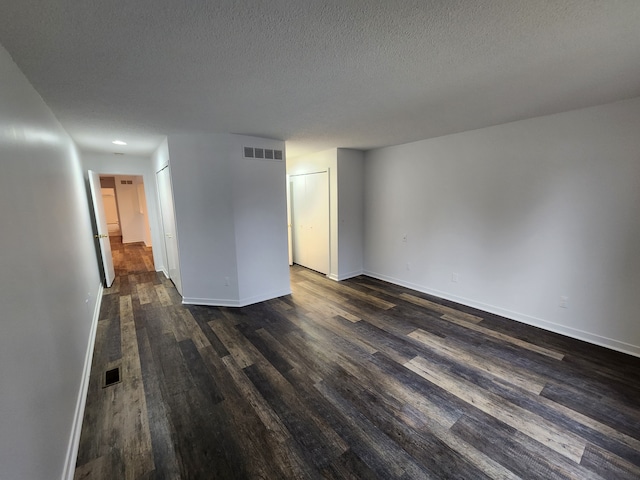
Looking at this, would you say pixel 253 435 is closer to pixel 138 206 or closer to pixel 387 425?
pixel 387 425

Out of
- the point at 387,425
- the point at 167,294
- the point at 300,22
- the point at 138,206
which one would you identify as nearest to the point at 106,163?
the point at 167,294

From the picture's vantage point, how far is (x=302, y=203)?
552 centimetres

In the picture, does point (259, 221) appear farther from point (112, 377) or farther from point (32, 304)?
point (32, 304)

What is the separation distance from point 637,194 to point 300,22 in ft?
10.7

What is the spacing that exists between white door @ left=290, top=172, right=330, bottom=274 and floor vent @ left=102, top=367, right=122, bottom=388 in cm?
343

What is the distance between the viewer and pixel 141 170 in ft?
16.9

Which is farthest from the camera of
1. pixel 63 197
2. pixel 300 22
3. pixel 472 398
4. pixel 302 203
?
pixel 302 203

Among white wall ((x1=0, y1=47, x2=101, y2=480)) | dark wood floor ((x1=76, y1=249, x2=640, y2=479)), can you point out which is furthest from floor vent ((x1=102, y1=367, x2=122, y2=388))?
white wall ((x1=0, y1=47, x2=101, y2=480))

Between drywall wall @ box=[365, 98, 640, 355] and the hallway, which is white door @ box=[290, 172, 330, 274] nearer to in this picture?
drywall wall @ box=[365, 98, 640, 355]

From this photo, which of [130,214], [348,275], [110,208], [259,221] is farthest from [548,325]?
[110,208]

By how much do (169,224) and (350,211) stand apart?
3086 mm

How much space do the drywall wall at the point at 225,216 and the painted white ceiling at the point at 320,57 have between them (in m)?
0.76

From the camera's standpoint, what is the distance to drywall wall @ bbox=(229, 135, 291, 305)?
11.8 feet

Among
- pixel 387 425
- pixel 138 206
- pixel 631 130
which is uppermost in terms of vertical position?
pixel 631 130
